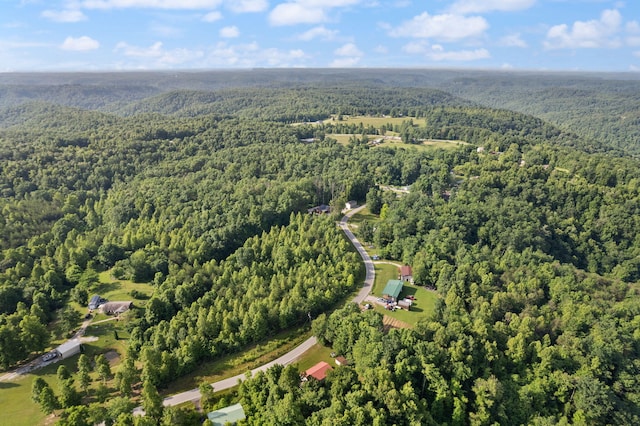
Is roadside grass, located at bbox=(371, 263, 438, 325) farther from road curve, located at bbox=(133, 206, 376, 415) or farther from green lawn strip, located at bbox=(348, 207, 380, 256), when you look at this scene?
green lawn strip, located at bbox=(348, 207, 380, 256)

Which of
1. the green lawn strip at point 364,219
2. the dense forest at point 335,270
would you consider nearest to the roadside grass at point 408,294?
the dense forest at point 335,270

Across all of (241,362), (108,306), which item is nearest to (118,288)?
(108,306)

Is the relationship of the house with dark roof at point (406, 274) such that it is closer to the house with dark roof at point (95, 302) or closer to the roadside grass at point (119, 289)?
the roadside grass at point (119, 289)

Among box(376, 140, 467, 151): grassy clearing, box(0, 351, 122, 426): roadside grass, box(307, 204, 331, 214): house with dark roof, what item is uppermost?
box(376, 140, 467, 151): grassy clearing

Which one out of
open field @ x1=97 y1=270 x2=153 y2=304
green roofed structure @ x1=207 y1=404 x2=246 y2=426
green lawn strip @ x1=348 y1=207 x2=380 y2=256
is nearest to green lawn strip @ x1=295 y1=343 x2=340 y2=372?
green roofed structure @ x1=207 y1=404 x2=246 y2=426

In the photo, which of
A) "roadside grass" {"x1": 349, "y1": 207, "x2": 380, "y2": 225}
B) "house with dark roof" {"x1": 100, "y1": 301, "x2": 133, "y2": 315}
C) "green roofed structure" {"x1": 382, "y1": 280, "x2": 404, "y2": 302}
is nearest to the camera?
"house with dark roof" {"x1": 100, "y1": 301, "x2": 133, "y2": 315}

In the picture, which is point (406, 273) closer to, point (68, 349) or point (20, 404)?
point (68, 349)
